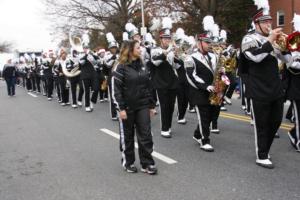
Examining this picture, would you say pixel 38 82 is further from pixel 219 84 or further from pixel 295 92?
pixel 295 92

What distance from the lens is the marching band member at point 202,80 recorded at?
732 centimetres

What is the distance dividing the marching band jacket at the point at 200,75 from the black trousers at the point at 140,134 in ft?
4.82

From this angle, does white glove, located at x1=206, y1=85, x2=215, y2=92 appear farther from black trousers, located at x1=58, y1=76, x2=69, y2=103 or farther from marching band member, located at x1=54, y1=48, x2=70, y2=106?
black trousers, located at x1=58, y1=76, x2=69, y2=103

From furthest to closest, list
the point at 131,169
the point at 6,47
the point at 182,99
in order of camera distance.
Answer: the point at 6,47
the point at 182,99
the point at 131,169

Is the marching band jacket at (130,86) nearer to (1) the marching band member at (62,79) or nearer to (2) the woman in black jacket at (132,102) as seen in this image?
(2) the woman in black jacket at (132,102)

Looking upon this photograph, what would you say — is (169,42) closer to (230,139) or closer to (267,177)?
(230,139)

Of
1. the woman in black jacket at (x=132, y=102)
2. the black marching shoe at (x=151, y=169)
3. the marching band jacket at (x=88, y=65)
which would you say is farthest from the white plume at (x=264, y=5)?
the marching band jacket at (x=88, y=65)

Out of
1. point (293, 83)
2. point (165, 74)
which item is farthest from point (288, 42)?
point (165, 74)

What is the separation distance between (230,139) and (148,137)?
264 centimetres

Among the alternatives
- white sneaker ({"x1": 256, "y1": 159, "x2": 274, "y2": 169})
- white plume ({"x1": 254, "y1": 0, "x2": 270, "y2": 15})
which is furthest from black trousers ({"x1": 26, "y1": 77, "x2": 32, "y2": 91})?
white sneaker ({"x1": 256, "y1": 159, "x2": 274, "y2": 169})

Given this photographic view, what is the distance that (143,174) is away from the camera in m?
6.14

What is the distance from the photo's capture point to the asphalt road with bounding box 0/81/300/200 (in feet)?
17.5

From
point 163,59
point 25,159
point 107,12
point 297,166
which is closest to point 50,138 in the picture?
point 25,159

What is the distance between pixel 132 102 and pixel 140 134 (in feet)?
1.54
